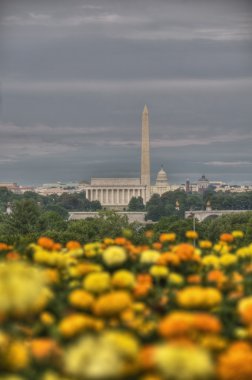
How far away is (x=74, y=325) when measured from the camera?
5.89 m

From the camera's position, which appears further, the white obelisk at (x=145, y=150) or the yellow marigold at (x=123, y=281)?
the white obelisk at (x=145, y=150)

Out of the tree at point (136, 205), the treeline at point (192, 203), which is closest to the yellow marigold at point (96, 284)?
the treeline at point (192, 203)

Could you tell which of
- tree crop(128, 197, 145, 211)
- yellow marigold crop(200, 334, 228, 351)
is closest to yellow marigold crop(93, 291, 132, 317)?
yellow marigold crop(200, 334, 228, 351)

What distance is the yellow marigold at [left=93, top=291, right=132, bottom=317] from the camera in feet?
20.0

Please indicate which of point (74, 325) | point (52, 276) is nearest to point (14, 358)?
point (74, 325)

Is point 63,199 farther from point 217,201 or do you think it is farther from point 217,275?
point 217,275

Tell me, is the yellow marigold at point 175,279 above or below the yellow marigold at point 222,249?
below

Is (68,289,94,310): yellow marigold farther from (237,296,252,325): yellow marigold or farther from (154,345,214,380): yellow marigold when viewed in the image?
(154,345,214,380): yellow marigold

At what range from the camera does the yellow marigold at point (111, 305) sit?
610cm

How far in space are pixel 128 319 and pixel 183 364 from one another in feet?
4.65

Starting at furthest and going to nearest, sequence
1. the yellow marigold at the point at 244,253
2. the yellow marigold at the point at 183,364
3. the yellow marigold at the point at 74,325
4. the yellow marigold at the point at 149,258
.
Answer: the yellow marigold at the point at 244,253 → the yellow marigold at the point at 149,258 → the yellow marigold at the point at 74,325 → the yellow marigold at the point at 183,364

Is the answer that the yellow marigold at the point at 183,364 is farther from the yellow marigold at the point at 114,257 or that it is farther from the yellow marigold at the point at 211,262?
the yellow marigold at the point at 211,262

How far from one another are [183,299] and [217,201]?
130 meters

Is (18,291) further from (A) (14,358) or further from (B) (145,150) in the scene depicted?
(B) (145,150)
